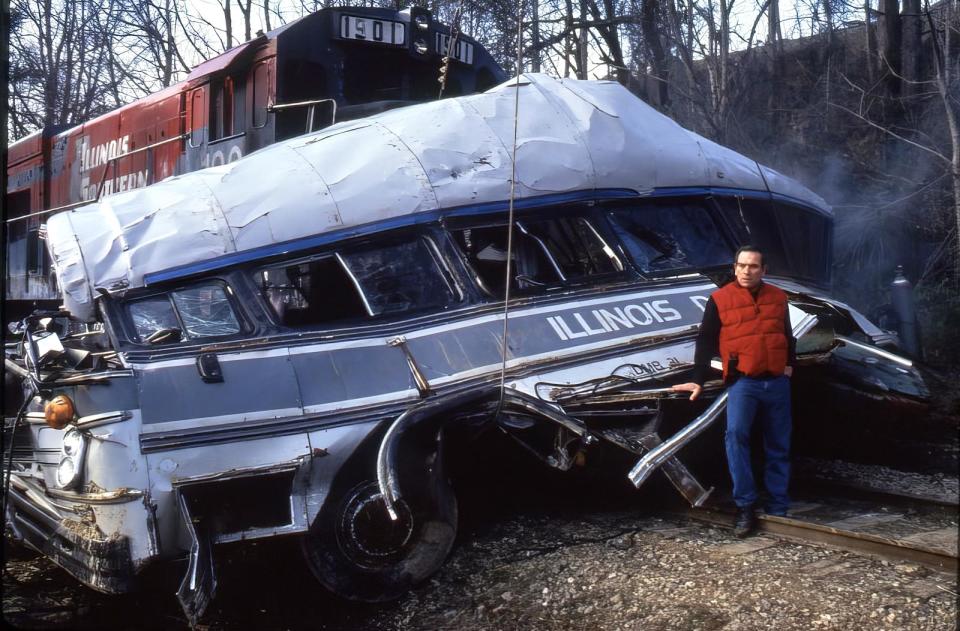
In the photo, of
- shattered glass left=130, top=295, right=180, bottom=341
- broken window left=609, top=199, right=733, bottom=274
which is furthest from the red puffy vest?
shattered glass left=130, top=295, right=180, bottom=341

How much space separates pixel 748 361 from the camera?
4.90m

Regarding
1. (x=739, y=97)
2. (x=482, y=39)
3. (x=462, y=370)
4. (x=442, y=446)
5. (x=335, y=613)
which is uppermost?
(x=482, y=39)

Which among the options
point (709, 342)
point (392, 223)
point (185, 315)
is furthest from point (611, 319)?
point (185, 315)

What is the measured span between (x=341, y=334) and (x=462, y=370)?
0.68 m

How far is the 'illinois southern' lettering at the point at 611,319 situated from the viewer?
510 centimetres

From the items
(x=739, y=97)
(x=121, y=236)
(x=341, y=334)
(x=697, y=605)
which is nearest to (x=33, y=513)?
(x=121, y=236)

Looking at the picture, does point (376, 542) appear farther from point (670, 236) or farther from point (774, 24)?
point (774, 24)

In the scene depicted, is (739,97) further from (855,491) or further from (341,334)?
(341,334)

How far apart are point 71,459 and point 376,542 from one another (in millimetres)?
1530

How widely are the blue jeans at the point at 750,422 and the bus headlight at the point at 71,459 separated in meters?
3.38

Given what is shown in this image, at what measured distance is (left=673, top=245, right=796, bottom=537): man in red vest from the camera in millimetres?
4918

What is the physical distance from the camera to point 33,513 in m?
4.47

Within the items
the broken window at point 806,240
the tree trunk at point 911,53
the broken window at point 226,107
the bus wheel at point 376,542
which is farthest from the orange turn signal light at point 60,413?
the tree trunk at point 911,53

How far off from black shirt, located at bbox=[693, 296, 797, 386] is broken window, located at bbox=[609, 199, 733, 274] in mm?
691
